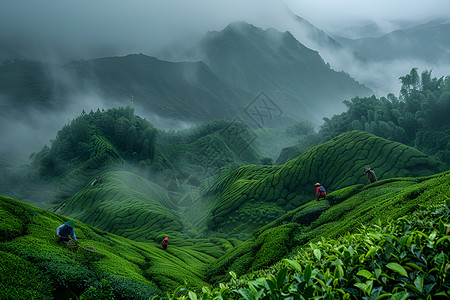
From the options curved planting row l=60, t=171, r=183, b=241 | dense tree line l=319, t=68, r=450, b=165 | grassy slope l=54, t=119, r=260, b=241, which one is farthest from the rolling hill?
dense tree line l=319, t=68, r=450, b=165

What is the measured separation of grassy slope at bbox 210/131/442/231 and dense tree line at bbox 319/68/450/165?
24.3 ft

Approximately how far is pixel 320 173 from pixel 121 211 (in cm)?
2119

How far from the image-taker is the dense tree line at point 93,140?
53125 mm

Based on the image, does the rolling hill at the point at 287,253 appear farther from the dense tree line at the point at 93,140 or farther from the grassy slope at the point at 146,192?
the dense tree line at the point at 93,140

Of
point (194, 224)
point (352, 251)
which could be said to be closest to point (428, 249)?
point (352, 251)

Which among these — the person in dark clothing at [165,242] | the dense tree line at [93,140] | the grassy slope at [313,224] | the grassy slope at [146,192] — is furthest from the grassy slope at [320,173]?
the dense tree line at [93,140]

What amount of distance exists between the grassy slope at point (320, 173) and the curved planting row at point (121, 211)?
582 centimetres

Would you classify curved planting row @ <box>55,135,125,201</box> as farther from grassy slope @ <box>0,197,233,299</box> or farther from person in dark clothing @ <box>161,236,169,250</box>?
grassy slope @ <box>0,197,233,299</box>

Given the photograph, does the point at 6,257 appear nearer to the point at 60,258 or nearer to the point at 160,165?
the point at 60,258

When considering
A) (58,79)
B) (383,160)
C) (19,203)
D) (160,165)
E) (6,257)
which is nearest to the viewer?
(6,257)

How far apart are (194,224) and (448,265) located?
94.8 ft

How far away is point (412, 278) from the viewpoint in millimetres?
2057

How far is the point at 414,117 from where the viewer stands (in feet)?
117

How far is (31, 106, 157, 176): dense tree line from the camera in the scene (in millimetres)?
53125
